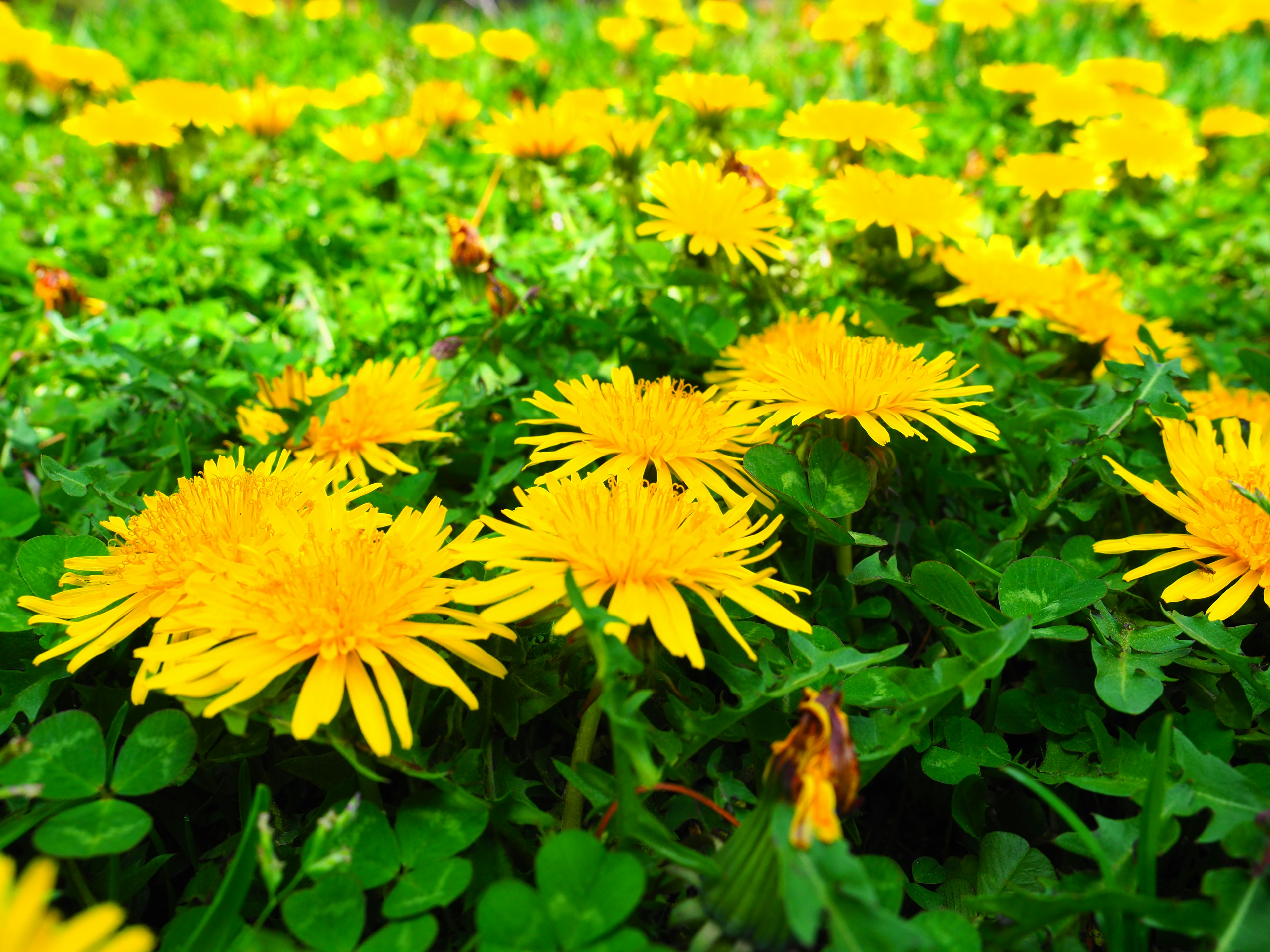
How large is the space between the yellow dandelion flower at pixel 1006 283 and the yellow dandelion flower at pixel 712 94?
0.93 metres

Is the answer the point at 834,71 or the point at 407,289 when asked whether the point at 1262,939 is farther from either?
the point at 834,71

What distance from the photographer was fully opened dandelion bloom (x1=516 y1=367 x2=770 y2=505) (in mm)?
1256

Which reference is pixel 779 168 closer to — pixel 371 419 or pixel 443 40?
pixel 371 419

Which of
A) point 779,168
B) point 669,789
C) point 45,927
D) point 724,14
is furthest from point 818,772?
point 724,14

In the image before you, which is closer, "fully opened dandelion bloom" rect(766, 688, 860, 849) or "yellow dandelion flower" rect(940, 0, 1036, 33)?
"fully opened dandelion bloom" rect(766, 688, 860, 849)

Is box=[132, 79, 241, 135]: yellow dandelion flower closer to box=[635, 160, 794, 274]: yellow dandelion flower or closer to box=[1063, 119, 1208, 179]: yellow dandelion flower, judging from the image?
box=[635, 160, 794, 274]: yellow dandelion flower

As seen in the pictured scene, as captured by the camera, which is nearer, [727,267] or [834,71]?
[727,267]

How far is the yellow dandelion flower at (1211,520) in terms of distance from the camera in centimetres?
119

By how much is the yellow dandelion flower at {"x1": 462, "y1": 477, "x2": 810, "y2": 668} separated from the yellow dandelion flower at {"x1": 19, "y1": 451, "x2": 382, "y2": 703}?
0.88ft

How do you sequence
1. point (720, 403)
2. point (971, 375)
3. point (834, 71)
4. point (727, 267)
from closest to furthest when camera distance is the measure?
point (720, 403) < point (971, 375) < point (727, 267) < point (834, 71)

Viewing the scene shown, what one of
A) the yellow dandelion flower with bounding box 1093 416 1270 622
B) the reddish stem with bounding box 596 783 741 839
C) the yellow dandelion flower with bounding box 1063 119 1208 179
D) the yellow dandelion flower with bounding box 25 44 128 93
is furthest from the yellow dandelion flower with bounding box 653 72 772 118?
the yellow dandelion flower with bounding box 25 44 128 93

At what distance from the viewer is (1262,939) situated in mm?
811

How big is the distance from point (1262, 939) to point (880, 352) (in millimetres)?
835

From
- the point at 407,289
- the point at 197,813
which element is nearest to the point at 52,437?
the point at 407,289
